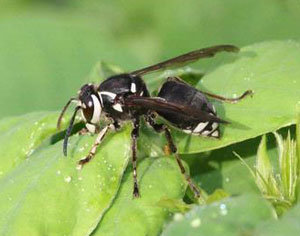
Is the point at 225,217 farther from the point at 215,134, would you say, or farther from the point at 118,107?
the point at 118,107

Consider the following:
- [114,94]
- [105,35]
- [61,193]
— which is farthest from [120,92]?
[105,35]

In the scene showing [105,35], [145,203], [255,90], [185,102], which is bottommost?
[105,35]

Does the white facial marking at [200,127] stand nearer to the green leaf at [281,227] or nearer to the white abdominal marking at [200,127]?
the white abdominal marking at [200,127]

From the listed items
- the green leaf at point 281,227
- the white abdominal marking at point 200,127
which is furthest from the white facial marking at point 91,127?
the green leaf at point 281,227

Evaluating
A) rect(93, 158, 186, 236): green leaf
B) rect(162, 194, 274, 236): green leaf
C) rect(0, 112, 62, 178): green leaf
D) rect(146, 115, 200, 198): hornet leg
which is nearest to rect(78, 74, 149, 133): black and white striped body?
rect(146, 115, 200, 198): hornet leg

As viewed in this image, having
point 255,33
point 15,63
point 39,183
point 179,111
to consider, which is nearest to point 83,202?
point 39,183
